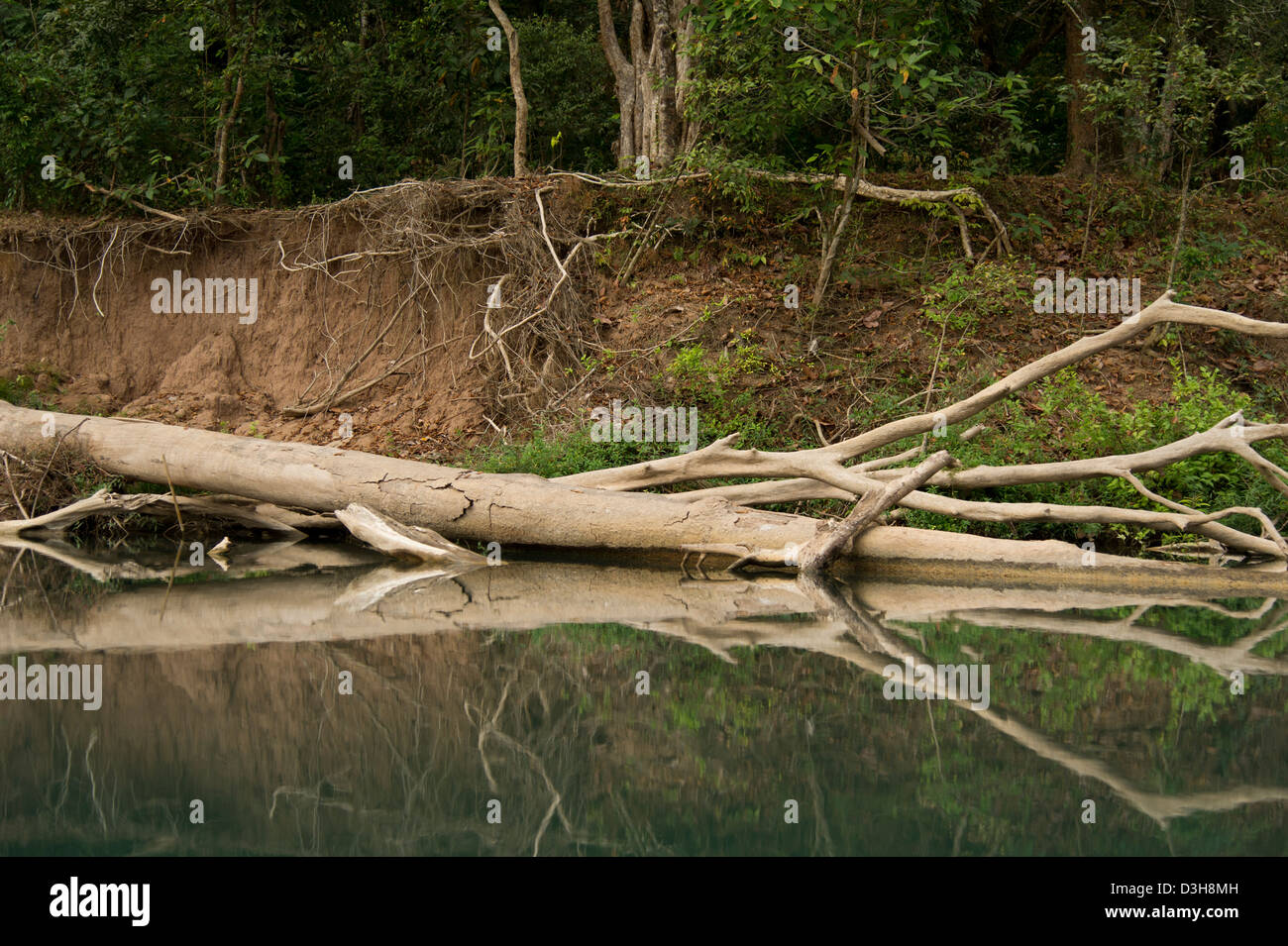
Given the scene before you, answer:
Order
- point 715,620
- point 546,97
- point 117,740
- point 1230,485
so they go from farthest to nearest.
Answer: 1. point 546,97
2. point 1230,485
3. point 715,620
4. point 117,740

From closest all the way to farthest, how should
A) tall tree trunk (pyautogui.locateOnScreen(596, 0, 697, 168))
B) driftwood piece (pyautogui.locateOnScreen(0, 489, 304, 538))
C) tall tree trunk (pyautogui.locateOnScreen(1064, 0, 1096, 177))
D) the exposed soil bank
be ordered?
driftwood piece (pyautogui.locateOnScreen(0, 489, 304, 538)) → the exposed soil bank → tall tree trunk (pyautogui.locateOnScreen(596, 0, 697, 168)) → tall tree trunk (pyautogui.locateOnScreen(1064, 0, 1096, 177))

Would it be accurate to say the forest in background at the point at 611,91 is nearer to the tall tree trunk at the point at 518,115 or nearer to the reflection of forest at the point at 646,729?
the tall tree trunk at the point at 518,115

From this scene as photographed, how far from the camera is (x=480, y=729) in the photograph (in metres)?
5.28

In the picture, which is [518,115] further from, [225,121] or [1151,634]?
[1151,634]

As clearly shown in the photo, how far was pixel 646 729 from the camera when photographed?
17.3 feet

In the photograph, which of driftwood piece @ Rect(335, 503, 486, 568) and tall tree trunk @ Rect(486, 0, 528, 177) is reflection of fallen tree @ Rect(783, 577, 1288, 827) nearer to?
driftwood piece @ Rect(335, 503, 486, 568)

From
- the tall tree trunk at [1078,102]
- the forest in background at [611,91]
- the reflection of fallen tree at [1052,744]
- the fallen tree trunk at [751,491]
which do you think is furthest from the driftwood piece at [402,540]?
the tall tree trunk at [1078,102]

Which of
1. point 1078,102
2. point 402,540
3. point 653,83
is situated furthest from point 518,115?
point 402,540

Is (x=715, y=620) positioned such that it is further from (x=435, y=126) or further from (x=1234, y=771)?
(x=435, y=126)

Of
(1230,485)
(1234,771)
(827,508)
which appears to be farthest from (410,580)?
(1230,485)

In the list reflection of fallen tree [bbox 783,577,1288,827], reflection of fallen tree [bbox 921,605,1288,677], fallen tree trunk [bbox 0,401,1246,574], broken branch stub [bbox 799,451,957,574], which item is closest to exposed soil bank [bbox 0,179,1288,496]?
fallen tree trunk [bbox 0,401,1246,574]

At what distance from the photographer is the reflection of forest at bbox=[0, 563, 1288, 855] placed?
4.06m

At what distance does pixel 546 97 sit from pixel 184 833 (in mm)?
16303

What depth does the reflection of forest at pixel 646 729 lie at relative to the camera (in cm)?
406
